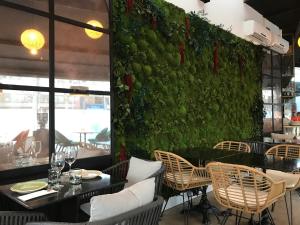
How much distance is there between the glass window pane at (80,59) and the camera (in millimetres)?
2839

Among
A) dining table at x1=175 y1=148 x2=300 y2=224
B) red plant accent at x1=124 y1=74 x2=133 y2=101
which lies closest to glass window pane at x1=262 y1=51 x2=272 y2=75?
dining table at x1=175 y1=148 x2=300 y2=224

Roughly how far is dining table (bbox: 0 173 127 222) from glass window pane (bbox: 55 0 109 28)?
64.3 inches

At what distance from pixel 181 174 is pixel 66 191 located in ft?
4.72

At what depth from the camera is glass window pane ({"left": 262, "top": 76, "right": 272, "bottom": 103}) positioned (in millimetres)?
6578

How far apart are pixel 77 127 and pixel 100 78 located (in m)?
0.60

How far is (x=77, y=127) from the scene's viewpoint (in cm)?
304

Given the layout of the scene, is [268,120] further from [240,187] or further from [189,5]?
[240,187]

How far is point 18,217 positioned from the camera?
188 cm

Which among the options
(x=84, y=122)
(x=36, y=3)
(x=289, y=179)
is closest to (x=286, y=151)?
(x=289, y=179)

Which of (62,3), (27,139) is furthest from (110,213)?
(62,3)

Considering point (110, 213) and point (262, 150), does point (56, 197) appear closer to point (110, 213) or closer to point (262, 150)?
point (110, 213)

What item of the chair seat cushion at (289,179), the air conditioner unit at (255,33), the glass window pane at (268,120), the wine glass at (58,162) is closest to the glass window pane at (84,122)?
the wine glass at (58,162)

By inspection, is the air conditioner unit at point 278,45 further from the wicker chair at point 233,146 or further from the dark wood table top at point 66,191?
the dark wood table top at point 66,191

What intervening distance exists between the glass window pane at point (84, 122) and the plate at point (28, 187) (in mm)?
552
